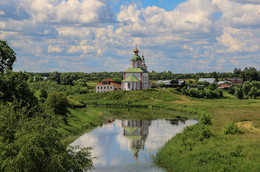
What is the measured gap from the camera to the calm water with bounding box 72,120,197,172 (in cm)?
2664

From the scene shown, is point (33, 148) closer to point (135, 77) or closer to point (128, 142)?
point (128, 142)

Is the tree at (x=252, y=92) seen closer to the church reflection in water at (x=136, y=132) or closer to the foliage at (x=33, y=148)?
the church reflection in water at (x=136, y=132)

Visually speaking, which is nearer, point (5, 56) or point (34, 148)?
point (34, 148)

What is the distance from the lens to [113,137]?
39781 millimetres

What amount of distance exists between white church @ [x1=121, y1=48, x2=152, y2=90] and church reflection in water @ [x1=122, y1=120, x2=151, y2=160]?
40882mm

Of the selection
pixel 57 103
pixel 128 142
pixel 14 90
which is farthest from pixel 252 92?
pixel 14 90

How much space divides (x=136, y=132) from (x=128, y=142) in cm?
715

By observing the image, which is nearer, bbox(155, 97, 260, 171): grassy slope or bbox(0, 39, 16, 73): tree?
bbox(155, 97, 260, 171): grassy slope

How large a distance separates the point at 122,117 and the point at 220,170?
130ft

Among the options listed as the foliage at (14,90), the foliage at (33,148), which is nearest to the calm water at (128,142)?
the foliage at (33,148)

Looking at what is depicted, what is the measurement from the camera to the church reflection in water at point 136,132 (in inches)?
1325

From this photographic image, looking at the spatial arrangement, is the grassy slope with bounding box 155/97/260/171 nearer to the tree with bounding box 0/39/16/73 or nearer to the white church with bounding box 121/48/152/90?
the tree with bounding box 0/39/16/73

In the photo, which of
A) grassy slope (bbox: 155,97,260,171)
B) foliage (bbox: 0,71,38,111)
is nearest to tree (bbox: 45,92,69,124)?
foliage (bbox: 0,71,38,111)

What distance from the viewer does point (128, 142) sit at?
3650cm
